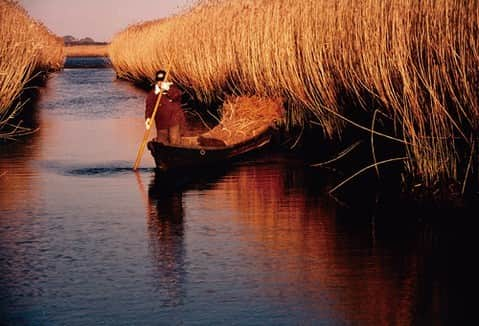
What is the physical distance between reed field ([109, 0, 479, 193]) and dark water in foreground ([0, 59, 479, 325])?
933 mm

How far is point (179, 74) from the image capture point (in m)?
28.4

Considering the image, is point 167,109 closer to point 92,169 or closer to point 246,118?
point 92,169

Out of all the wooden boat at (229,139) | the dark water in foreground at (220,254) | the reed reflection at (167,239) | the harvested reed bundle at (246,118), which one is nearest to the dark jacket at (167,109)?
the wooden boat at (229,139)

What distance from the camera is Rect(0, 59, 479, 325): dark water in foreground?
662 centimetres

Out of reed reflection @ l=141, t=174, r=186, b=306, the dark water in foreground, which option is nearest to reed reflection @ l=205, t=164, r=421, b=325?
the dark water in foreground

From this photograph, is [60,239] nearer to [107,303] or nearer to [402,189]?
[107,303]

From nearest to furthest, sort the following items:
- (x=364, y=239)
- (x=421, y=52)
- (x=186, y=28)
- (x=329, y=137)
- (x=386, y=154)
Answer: (x=364, y=239) → (x=421, y=52) → (x=386, y=154) → (x=329, y=137) → (x=186, y=28)

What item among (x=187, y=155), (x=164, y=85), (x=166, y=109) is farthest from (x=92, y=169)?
(x=164, y=85)

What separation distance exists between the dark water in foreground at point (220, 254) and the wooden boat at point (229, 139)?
43 centimetres

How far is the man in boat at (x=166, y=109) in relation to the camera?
1466 cm

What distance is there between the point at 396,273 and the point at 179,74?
69.4ft

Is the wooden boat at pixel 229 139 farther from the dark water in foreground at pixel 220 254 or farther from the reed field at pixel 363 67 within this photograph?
the reed field at pixel 363 67

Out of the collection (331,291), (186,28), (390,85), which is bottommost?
(331,291)

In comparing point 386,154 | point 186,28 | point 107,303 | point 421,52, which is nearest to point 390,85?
point 421,52
